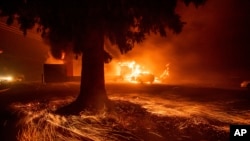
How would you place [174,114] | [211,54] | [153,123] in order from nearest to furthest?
[153,123], [174,114], [211,54]

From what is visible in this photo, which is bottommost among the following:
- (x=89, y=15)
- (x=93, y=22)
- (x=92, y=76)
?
(x=92, y=76)

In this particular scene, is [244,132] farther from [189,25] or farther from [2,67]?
[189,25]

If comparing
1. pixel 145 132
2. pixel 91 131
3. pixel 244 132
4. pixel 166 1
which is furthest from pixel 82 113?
pixel 244 132

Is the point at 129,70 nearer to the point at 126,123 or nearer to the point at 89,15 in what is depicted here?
the point at 89,15

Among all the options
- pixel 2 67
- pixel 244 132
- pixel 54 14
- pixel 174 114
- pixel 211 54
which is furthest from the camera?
pixel 211 54

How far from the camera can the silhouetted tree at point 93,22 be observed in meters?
10.0

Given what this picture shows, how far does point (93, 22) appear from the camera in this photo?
34.1 ft

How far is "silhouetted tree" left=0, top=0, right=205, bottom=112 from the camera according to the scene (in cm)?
1002

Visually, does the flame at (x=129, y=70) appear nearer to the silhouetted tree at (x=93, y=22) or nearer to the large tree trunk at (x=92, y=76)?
the silhouetted tree at (x=93, y=22)

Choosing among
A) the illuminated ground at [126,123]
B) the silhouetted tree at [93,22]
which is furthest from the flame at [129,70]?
the illuminated ground at [126,123]

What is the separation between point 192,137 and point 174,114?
348 centimetres

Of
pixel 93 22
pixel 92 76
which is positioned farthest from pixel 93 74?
pixel 93 22

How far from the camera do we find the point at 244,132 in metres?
4.77

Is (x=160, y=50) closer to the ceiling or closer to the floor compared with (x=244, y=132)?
closer to the ceiling
